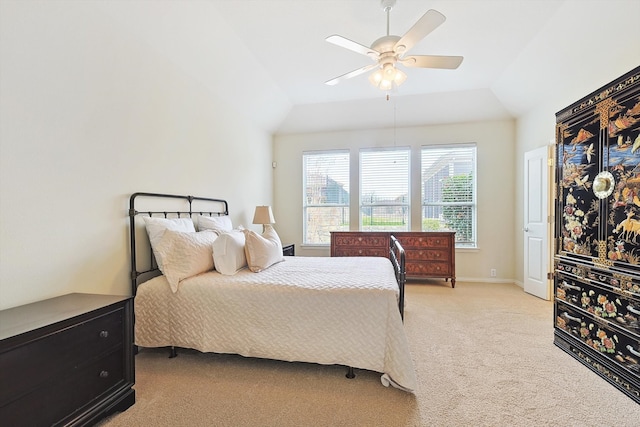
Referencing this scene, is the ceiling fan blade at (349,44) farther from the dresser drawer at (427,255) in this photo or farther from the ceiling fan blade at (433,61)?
the dresser drawer at (427,255)

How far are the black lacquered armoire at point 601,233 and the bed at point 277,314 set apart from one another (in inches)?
56.3

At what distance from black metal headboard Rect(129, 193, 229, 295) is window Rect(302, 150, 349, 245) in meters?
2.56

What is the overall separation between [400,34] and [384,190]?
273 centimetres

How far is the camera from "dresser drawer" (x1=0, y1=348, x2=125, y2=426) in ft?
4.00

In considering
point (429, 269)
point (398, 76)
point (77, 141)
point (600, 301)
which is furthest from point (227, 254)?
point (429, 269)

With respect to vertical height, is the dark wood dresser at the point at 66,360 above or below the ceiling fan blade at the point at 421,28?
below

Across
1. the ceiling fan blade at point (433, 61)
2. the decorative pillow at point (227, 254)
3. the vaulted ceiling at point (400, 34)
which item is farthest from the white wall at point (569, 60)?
the decorative pillow at point (227, 254)

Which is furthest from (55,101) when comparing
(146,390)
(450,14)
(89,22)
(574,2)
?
(574,2)

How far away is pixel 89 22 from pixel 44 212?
1391 millimetres

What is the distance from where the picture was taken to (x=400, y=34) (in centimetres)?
297

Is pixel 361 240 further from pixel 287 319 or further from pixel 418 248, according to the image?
pixel 287 319

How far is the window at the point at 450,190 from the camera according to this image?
494cm

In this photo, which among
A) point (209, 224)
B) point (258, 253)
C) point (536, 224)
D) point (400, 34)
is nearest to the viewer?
point (258, 253)

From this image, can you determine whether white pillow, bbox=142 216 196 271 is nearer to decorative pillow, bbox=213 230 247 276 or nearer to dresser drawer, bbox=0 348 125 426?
decorative pillow, bbox=213 230 247 276
